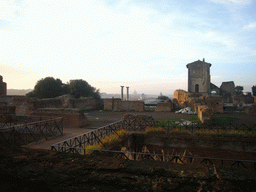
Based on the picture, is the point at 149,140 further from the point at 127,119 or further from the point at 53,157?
the point at 53,157

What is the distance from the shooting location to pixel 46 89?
39.6 metres

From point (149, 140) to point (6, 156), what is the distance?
29.2 feet

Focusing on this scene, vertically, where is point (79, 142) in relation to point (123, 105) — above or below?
below

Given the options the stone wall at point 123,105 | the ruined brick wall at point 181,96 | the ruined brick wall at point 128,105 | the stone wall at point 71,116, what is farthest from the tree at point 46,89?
the stone wall at point 71,116

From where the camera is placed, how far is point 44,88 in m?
39.4

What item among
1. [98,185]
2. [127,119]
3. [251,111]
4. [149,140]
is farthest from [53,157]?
[251,111]

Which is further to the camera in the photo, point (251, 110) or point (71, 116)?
point (251, 110)

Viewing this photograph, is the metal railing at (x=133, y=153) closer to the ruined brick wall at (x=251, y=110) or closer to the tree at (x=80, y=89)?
the ruined brick wall at (x=251, y=110)

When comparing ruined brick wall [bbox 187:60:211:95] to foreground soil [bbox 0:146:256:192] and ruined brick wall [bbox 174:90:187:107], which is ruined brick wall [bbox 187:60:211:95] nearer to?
ruined brick wall [bbox 174:90:187:107]

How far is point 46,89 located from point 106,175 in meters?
41.1

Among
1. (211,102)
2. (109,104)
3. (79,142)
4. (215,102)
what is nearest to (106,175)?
(79,142)

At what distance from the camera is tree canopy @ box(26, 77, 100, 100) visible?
3941 cm

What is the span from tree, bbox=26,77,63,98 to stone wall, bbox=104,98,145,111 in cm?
1474

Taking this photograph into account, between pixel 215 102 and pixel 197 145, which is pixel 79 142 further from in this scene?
pixel 215 102
